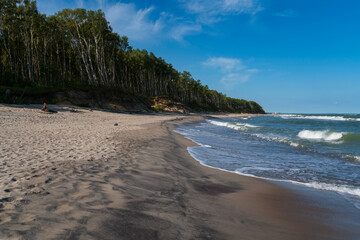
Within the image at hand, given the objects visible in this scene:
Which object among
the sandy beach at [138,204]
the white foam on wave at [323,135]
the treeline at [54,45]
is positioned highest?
the treeline at [54,45]

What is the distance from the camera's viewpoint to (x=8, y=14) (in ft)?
96.6

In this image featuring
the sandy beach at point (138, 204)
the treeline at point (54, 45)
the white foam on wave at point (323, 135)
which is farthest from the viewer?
the treeline at point (54, 45)

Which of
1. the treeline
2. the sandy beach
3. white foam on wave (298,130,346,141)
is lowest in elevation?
the sandy beach

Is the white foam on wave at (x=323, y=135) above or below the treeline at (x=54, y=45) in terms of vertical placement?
below

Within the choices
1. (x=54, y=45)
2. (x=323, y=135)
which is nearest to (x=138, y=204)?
(x=323, y=135)

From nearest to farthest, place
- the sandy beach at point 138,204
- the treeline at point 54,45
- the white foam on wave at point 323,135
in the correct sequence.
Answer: the sandy beach at point 138,204, the white foam on wave at point 323,135, the treeline at point 54,45

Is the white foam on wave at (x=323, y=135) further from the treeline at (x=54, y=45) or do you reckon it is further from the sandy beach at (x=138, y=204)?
the treeline at (x=54, y=45)

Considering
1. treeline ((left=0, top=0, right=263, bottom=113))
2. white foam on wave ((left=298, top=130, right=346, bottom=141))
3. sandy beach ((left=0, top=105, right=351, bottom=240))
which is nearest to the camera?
sandy beach ((left=0, top=105, right=351, bottom=240))

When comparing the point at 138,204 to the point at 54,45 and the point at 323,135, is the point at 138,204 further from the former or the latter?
the point at 54,45

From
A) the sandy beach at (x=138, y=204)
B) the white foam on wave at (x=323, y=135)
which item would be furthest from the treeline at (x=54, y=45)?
the white foam on wave at (x=323, y=135)

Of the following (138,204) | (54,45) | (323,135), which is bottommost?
(138,204)

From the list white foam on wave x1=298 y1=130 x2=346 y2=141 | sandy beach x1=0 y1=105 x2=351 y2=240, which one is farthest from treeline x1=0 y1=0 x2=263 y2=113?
white foam on wave x1=298 y1=130 x2=346 y2=141

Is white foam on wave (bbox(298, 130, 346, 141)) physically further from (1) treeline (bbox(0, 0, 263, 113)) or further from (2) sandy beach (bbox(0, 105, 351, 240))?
(1) treeline (bbox(0, 0, 263, 113))

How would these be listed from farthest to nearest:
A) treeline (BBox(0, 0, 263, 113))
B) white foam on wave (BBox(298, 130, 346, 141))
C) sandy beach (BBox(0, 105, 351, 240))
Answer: treeline (BBox(0, 0, 263, 113)), white foam on wave (BBox(298, 130, 346, 141)), sandy beach (BBox(0, 105, 351, 240))
